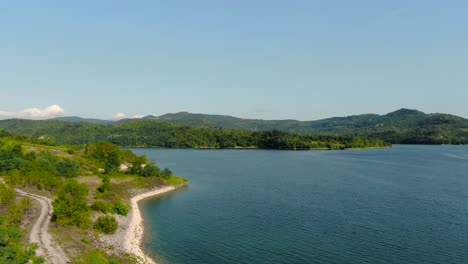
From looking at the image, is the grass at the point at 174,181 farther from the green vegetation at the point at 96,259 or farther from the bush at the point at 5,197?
the green vegetation at the point at 96,259

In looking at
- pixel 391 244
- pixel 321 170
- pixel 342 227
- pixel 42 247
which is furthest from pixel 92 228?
pixel 321 170

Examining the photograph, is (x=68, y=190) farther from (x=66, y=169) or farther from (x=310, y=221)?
(x=310, y=221)


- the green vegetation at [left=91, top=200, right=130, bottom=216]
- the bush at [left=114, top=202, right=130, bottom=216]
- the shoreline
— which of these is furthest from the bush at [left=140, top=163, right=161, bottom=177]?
the bush at [left=114, top=202, right=130, bottom=216]

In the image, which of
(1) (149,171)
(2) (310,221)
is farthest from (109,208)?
(2) (310,221)

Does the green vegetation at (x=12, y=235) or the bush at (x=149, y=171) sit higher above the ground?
the bush at (x=149, y=171)

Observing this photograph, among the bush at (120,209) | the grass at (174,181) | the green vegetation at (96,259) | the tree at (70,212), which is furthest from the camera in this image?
the grass at (174,181)

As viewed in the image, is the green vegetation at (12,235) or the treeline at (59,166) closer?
the green vegetation at (12,235)

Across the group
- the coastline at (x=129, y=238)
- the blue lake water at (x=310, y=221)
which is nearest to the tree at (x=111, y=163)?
the blue lake water at (x=310, y=221)
